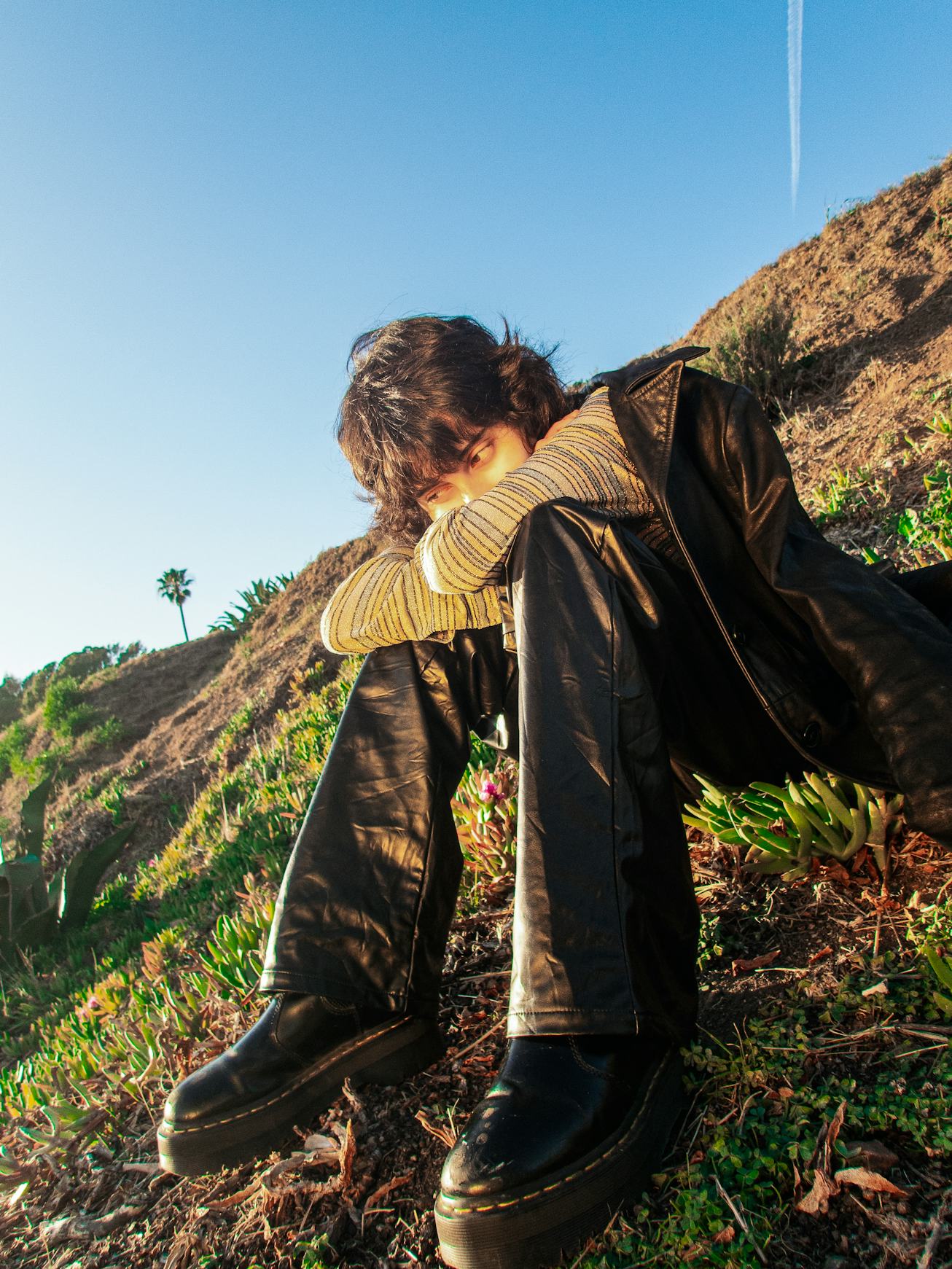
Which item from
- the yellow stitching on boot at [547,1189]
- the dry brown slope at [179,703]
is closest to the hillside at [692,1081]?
the yellow stitching on boot at [547,1189]

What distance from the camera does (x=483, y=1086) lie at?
65.5 inches

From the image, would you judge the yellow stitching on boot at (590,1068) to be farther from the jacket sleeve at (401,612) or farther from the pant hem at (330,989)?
the jacket sleeve at (401,612)

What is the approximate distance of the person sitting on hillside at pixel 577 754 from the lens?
3.97ft

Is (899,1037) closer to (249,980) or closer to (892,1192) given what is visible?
(892,1192)

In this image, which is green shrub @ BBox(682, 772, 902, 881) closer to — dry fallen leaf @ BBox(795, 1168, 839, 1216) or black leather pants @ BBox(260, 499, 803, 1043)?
black leather pants @ BBox(260, 499, 803, 1043)

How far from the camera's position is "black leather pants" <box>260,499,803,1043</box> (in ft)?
4.15

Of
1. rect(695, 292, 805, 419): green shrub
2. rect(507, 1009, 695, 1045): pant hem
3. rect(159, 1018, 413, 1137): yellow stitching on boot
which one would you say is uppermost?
rect(695, 292, 805, 419): green shrub

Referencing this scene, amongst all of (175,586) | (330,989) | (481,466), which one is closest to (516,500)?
(481,466)

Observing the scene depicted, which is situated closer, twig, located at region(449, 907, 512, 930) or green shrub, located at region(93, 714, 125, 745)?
twig, located at region(449, 907, 512, 930)

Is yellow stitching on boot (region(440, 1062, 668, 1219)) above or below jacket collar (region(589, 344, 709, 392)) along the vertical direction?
below

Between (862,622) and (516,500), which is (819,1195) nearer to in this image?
(862,622)

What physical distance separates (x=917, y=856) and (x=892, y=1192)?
86 centimetres

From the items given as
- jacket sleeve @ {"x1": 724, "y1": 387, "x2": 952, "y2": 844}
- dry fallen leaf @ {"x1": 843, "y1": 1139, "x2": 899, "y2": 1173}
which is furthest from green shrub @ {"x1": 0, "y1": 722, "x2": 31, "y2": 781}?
dry fallen leaf @ {"x1": 843, "y1": 1139, "x2": 899, "y2": 1173}

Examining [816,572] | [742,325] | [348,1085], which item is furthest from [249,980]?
[742,325]
